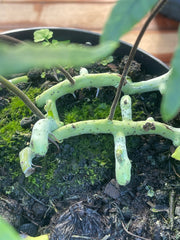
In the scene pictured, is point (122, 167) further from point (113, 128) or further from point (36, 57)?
point (36, 57)

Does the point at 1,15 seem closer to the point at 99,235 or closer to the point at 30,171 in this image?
the point at 30,171

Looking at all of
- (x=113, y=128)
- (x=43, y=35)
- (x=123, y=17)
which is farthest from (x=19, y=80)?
(x=123, y=17)

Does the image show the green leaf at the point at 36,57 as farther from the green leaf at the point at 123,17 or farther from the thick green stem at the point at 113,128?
the thick green stem at the point at 113,128

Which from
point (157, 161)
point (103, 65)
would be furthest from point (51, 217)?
point (103, 65)

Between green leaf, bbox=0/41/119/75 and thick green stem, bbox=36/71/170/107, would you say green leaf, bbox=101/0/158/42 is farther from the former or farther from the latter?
thick green stem, bbox=36/71/170/107

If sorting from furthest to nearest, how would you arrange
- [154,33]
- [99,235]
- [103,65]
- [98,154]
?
[154,33] < [103,65] < [98,154] < [99,235]

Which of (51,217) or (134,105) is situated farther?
(134,105)

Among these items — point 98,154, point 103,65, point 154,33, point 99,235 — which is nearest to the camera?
point 99,235

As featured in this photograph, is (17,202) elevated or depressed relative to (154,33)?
depressed
